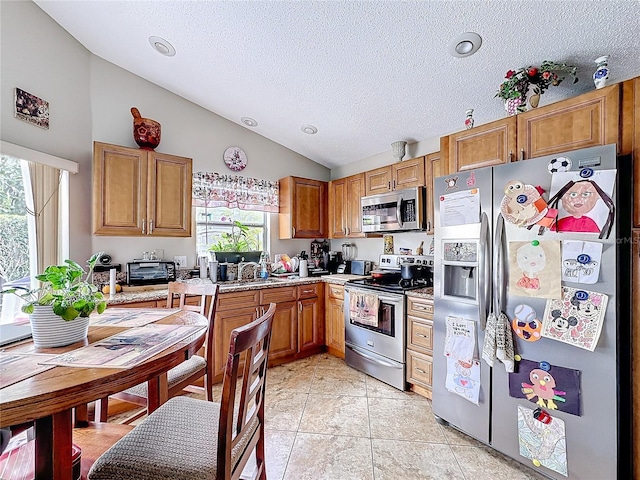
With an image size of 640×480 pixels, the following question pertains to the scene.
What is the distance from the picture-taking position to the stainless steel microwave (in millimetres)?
2877

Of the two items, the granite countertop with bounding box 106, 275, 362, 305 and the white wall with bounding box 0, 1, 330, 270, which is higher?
the white wall with bounding box 0, 1, 330, 270

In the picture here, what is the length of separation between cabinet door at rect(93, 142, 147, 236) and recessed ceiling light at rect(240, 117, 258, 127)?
1.18m

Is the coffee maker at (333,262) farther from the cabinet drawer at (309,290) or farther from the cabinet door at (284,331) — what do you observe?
the cabinet door at (284,331)

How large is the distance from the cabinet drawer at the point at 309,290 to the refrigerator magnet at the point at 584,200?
2.30 metres

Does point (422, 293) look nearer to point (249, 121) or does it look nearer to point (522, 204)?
point (522, 204)

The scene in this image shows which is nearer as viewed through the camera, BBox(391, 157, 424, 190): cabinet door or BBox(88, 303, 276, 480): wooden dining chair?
BBox(88, 303, 276, 480): wooden dining chair

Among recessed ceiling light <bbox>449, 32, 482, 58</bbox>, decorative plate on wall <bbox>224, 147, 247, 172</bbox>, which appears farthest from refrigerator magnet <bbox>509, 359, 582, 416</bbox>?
decorative plate on wall <bbox>224, 147, 247, 172</bbox>

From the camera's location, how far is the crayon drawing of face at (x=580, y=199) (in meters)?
1.45

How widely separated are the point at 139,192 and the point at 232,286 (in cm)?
117

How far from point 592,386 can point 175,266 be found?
320cm

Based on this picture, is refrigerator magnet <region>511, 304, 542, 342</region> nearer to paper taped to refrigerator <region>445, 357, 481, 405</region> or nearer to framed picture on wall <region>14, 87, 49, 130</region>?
paper taped to refrigerator <region>445, 357, 481, 405</region>

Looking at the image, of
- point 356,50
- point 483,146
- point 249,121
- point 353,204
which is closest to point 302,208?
point 353,204

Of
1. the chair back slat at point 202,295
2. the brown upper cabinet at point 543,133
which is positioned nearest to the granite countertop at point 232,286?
the chair back slat at point 202,295

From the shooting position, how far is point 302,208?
12.2 ft
